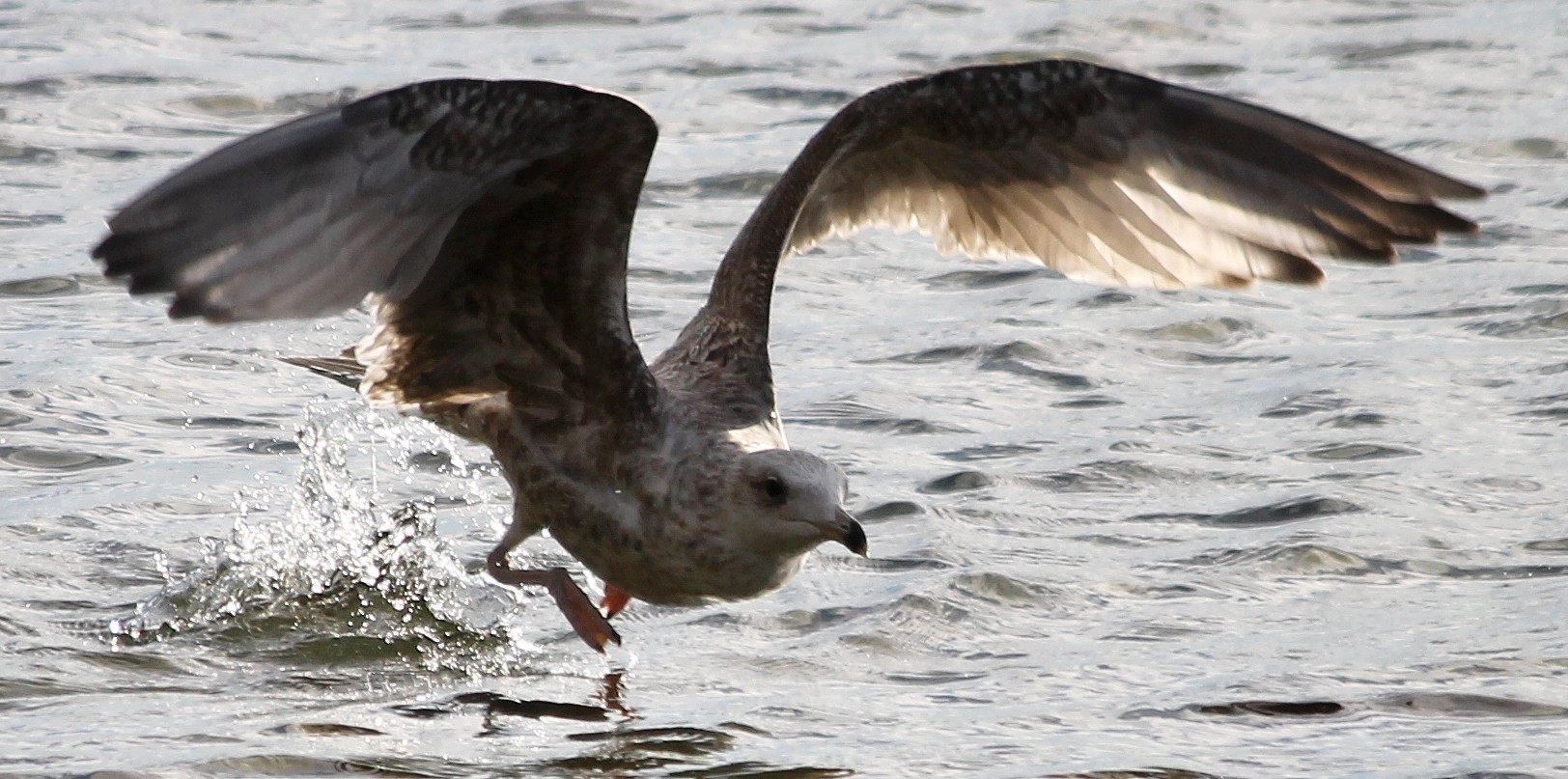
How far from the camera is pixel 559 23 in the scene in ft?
52.2

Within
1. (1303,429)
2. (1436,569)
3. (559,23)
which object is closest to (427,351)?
(1436,569)

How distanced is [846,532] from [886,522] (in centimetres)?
211

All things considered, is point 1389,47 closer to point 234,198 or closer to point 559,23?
point 559,23

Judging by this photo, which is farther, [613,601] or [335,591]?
[335,591]

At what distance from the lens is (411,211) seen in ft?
19.6

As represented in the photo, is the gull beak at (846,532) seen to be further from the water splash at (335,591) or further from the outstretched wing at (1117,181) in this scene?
the water splash at (335,591)

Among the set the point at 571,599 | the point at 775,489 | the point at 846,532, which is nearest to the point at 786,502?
the point at 775,489

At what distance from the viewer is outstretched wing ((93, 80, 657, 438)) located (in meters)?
5.78

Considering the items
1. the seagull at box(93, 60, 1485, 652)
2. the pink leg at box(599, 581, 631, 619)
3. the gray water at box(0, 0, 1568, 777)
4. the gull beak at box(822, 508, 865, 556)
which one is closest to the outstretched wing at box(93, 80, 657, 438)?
the seagull at box(93, 60, 1485, 652)

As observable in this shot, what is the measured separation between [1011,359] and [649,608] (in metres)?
2.96

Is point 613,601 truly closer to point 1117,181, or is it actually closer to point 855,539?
point 855,539

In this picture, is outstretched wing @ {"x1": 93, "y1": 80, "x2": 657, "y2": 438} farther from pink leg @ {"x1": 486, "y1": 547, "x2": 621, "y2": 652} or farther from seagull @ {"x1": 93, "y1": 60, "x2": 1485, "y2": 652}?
pink leg @ {"x1": 486, "y1": 547, "x2": 621, "y2": 652}

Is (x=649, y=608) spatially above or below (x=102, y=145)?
below

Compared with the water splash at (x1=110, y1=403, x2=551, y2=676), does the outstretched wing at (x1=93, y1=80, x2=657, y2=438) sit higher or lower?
higher
